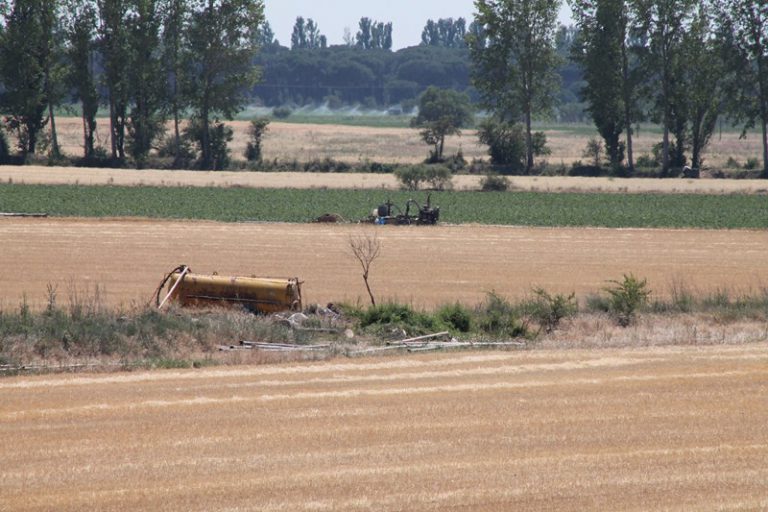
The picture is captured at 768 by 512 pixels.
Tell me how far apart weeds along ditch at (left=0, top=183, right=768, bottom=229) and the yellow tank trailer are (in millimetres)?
23947

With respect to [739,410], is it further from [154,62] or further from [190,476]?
[154,62]

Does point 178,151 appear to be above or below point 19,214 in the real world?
above

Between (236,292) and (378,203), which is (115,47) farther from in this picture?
(236,292)

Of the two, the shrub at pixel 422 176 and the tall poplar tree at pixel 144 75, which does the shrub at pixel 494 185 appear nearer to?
the shrub at pixel 422 176

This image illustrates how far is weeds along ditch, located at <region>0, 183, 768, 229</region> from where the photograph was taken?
165 ft

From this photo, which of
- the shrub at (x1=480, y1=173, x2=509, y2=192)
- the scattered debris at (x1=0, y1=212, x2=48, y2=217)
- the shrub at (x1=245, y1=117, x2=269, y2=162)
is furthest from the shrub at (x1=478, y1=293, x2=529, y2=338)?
the shrub at (x1=245, y1=117, x2=269, y2=162)

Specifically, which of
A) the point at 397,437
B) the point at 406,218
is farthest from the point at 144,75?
the point at 397,437

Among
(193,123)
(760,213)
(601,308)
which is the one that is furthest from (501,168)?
(601,308)

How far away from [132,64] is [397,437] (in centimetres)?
7815

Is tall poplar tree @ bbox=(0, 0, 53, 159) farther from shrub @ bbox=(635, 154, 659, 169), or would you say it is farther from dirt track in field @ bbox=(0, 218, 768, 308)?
shrub @ bbox=(635, 154, 659, 169)

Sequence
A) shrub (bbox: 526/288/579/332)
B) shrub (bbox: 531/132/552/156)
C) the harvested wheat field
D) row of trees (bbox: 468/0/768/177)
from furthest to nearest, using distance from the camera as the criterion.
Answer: shrub (bbox: 531/132/552/156) < row of trees (bbox: 468/0/768/177) < the harvested wheat field < shrub (bbox: 526/288/579/332)

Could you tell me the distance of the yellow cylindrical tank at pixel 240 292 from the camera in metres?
23.9

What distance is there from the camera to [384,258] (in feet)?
118

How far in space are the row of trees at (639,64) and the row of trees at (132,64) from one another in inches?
769
